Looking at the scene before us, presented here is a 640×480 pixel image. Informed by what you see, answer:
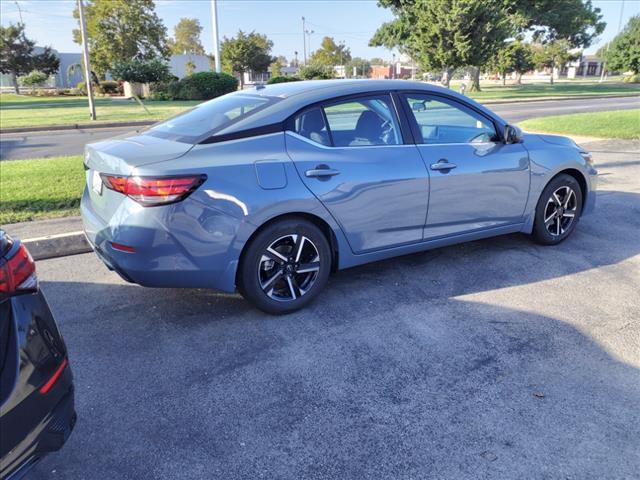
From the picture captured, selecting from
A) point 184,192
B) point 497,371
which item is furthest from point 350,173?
point 497,371

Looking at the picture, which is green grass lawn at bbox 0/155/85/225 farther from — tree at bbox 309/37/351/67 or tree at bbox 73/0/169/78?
tree at bbox 309/37/351/67

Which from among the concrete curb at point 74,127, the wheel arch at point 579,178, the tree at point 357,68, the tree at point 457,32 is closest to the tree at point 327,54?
the tree at point 357,68

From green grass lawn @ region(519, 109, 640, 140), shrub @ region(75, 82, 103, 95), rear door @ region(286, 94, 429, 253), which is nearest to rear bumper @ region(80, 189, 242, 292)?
rear door @ region(286, 94, 429, 253)

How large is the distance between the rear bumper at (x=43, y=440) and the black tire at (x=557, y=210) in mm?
4409

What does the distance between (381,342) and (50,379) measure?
209cm

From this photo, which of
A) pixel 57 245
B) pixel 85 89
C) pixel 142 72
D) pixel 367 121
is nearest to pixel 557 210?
pixel 367 121

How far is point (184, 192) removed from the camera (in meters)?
3.26

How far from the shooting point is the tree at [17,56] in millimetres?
43844

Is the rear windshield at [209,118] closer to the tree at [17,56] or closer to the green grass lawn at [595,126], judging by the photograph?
the green grass lawn at [595,126]

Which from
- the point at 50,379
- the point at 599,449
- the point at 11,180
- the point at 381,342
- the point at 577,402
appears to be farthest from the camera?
the point at 11,180

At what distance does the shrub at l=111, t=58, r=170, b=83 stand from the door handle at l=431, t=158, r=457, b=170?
99.1ft

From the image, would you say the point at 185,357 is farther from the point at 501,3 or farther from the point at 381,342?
the point at 501,3

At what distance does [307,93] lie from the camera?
157 inches

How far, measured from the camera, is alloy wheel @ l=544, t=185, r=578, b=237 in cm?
516
